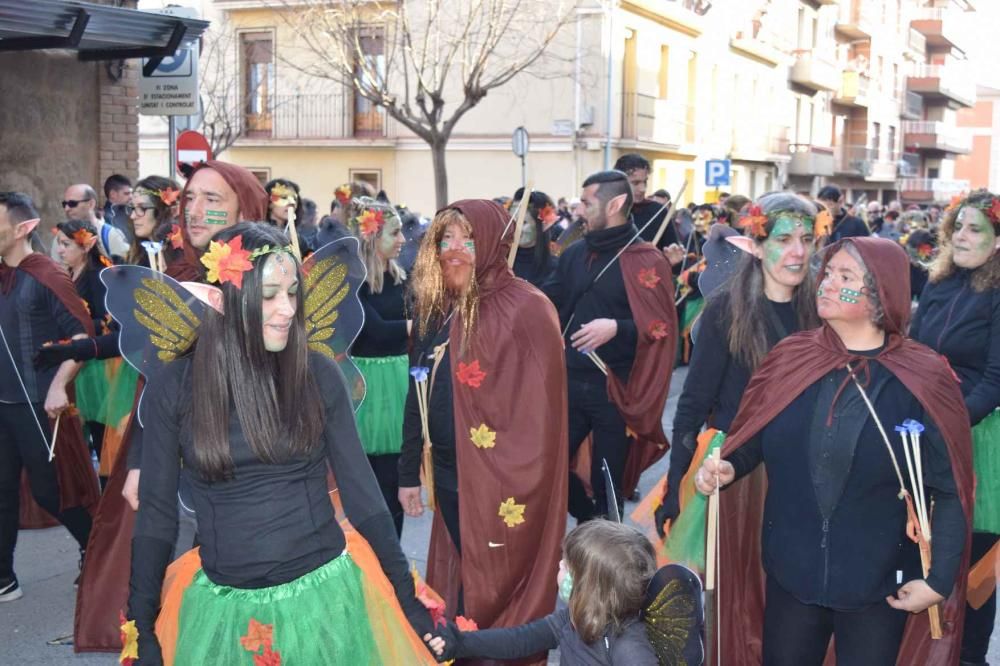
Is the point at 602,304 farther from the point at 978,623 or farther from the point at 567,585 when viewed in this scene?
the point at 567,585

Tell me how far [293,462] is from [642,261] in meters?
3.84

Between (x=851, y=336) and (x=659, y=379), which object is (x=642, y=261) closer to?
(x=659, y=379)

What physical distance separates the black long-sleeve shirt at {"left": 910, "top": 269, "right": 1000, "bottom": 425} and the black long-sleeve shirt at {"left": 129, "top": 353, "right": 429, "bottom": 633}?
9.18 feet

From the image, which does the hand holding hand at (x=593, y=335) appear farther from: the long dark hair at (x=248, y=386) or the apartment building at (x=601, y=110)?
the apartment building at (x=601, y=110)

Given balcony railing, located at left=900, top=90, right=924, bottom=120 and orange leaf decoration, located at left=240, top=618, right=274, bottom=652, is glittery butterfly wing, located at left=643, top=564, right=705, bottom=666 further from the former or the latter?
balcony railing, located at left=900, top=90, right=924, bottom=120

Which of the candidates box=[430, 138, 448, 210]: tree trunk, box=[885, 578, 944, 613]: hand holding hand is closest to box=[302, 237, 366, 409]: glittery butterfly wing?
box=[885, 578, 944, 613]: hand holding hand

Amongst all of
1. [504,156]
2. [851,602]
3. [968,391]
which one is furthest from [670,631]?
[504,156]

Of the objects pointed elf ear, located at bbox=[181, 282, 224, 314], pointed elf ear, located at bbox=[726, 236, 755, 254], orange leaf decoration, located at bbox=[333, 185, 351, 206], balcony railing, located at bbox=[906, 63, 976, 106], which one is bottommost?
pointed elf ear, located at bbox=[181, 282, 224, 314]

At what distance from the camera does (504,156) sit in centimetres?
2669

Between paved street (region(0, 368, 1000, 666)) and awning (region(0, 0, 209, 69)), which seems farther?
awning (region(0, 0, 209, 69))

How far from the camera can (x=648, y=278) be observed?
257 inches

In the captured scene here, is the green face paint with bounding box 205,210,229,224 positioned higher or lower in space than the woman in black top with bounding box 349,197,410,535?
higher

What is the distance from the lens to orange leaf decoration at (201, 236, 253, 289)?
295cm

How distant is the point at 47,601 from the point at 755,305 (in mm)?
3963
